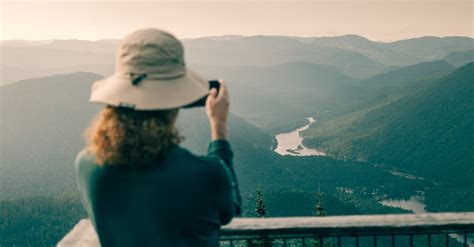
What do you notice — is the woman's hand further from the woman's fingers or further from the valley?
the valley

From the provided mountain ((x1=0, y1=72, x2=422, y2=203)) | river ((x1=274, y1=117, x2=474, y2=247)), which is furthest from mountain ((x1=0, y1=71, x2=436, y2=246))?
river ((x1=274, y1=117, x2=474, y2=247))

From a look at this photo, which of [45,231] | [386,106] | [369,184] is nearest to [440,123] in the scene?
[386,106]

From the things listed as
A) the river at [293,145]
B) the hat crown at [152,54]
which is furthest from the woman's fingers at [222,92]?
the river at [293,145]

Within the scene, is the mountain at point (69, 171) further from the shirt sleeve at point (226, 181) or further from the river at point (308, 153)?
the shirt sleeve at point (226, 181)

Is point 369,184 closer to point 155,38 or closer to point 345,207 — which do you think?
point 345,207

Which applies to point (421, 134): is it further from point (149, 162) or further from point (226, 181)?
point (149, 162)

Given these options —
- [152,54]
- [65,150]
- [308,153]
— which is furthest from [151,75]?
[308,153]
